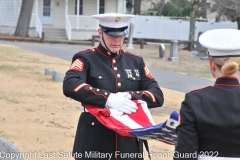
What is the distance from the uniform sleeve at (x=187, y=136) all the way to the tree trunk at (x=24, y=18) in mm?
31496

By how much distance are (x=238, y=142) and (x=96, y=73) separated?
156 centimetres

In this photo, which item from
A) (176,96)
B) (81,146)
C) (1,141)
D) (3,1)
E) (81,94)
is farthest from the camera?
(3,1)

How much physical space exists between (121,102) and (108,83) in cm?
37

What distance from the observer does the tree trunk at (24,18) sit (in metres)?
33.6

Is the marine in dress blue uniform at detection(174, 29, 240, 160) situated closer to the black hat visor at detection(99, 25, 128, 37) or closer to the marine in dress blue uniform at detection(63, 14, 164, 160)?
the marine in dress blue uniform at detection(63, 14, 164, 160)

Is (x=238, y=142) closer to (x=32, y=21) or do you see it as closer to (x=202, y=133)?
(x=202, y=133)

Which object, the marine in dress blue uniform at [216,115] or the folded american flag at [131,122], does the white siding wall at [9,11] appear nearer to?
the folded american flag at [131,122]

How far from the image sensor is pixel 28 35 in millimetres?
34281

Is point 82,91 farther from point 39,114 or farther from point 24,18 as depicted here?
point 24,18

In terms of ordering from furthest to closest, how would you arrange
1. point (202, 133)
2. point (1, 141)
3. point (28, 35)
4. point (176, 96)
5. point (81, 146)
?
point (28, 35), point (176, 96), point (1, 141), point (81, 146), point (202, 133)

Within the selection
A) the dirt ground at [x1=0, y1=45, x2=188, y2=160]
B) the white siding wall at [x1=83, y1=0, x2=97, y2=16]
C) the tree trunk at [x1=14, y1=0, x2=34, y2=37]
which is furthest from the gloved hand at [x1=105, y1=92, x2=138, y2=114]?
the white siding wall at [x1=83, y1=0, x2=97, y2=16]

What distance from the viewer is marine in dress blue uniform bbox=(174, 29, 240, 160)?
9.69ft

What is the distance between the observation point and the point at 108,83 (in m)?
4.28

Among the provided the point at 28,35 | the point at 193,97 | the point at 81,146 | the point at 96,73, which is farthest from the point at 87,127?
the point at 28,35
